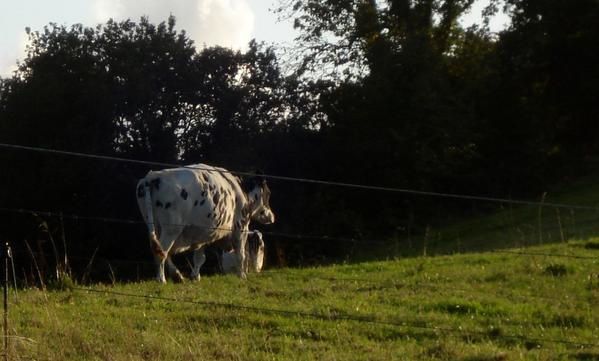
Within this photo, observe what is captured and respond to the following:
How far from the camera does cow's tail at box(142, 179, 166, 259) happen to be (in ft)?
58.9

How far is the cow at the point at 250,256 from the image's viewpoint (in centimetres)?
2130

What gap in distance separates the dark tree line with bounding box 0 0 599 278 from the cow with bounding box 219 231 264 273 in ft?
36.6

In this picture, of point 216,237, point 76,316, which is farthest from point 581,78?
point 76,316

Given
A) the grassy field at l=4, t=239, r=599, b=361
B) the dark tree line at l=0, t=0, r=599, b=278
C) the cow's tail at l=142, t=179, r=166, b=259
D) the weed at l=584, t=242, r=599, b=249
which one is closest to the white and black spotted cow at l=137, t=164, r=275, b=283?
the cow's tail at l=142, t=179, r=166, b=259

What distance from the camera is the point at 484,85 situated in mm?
41750

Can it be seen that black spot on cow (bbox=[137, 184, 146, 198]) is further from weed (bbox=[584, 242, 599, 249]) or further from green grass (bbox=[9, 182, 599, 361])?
weed (bbox=[584, 242, 599, 249])

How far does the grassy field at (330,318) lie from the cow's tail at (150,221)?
4.84 ft

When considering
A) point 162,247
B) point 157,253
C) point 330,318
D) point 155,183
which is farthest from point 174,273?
point 330,318

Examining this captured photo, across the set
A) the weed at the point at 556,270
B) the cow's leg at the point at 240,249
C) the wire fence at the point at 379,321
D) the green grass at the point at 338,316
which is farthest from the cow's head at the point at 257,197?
the wire fence at the point at 379,321

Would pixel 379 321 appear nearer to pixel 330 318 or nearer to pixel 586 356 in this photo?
pixel 330 318

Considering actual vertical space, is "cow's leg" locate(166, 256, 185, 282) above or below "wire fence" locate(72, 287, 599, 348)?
above

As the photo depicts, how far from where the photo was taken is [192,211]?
19609 mm

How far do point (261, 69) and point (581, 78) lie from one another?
38.3ft

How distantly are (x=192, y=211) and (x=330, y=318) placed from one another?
7509 millimetres
